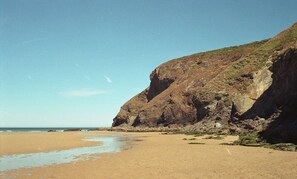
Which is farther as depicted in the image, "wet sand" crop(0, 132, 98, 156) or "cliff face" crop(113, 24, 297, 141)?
"cliff face" crop(113, 24, 297, 141)

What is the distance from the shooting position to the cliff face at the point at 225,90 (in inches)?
1289

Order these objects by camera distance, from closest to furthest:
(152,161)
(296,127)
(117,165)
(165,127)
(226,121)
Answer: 1. (117,165)
2. (152,161)
3. (296,127)
4. (226,121)
5. (165,127)

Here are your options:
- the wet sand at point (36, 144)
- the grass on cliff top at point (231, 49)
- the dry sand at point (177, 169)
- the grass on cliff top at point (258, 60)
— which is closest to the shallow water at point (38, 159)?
the dry sand at point (177, 169)

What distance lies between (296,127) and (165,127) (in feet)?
157

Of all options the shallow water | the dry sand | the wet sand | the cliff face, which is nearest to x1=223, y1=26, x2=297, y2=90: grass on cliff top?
the cliff face

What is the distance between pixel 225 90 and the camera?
54094 mm

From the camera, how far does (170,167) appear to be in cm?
1332

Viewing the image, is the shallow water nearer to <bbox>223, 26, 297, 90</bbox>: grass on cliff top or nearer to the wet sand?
the wet sand

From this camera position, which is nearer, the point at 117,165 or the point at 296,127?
the point at 117,165

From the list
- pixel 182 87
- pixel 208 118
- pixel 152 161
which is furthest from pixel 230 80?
pixel 152 161

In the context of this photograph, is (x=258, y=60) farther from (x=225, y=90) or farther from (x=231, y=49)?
(x=231, y=49)

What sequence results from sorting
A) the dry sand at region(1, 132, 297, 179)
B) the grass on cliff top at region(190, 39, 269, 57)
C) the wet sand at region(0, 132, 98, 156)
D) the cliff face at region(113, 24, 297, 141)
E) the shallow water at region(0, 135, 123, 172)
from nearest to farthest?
1. the dry sand at region(1, 132, 297, 179)
2. the shallow water at region(0, 135, 123, 172)
3. the wet sand at region(0, 132, 98, 156)
4. the cliff face at region(113, 24, 297, 141)
5. the grass on cliff top at region(190, 39, 269, 57)

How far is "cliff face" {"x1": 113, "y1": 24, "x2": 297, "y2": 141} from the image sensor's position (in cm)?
3275

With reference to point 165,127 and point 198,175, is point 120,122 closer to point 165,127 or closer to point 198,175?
point 165,127
